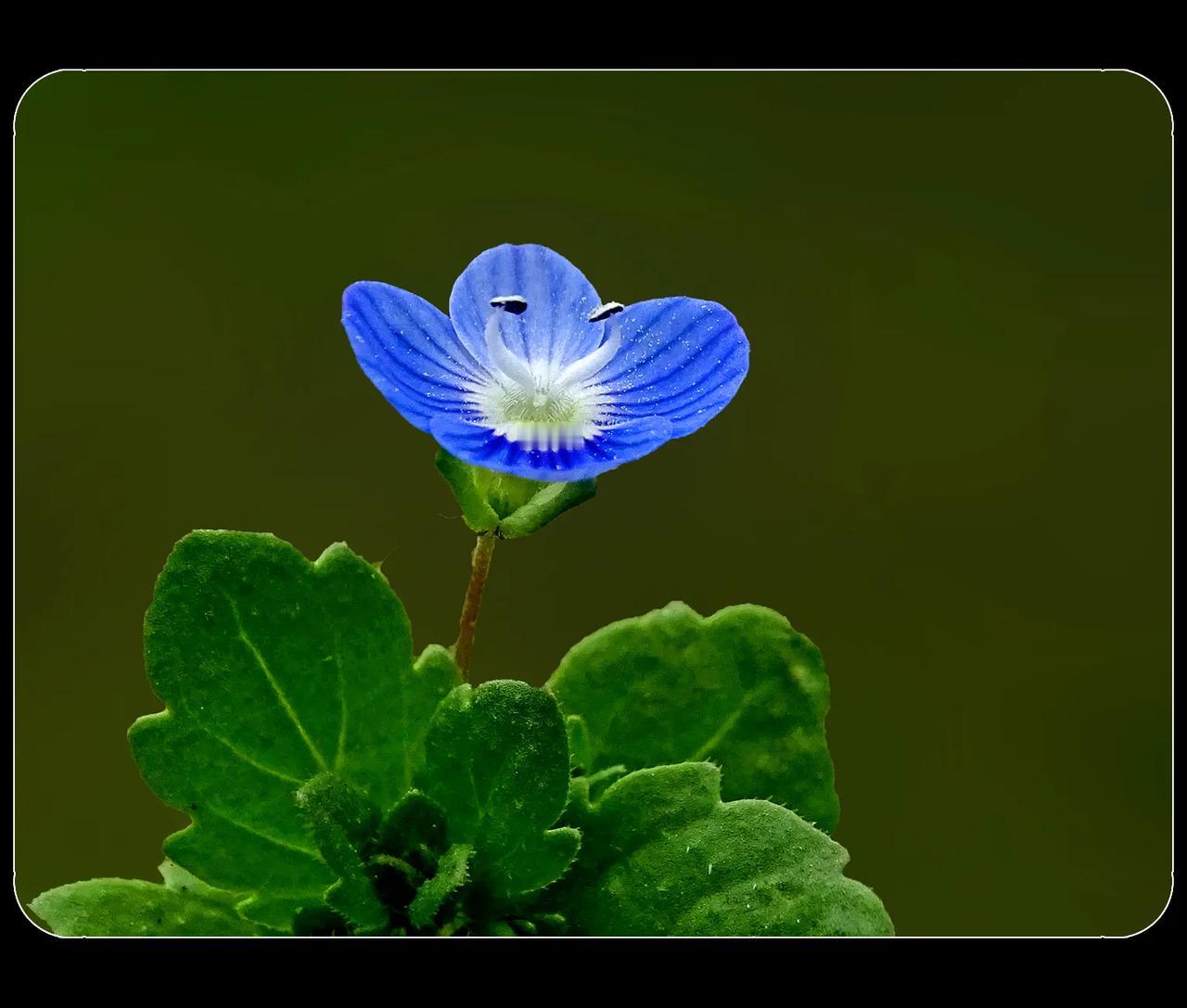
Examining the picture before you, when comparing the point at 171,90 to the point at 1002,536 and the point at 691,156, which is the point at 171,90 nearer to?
the point at 691,156

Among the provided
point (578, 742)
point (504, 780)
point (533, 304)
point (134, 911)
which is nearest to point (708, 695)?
point (578, 742)

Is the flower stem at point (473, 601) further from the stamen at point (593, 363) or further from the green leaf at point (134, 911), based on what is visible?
the green leaf at point (134, 911)

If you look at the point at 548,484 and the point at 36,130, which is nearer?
the point at 548,484

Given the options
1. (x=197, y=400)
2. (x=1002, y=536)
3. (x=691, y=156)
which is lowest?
(x=1002, y=536)

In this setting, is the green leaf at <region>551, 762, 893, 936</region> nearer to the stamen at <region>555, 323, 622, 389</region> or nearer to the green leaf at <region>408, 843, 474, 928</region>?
the green leaf at <region>408, 843, 474, 928</region>

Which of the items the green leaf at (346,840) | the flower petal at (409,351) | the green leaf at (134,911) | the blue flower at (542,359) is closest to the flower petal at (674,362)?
the blue flower at (542,359)
